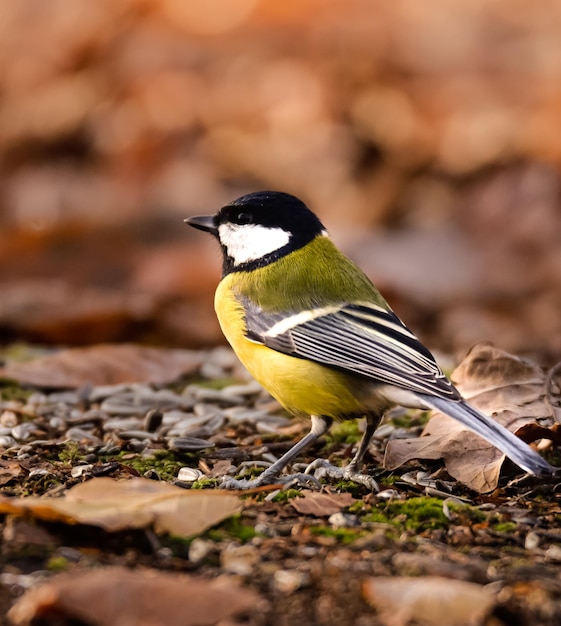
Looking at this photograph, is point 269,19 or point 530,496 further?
point 269,19

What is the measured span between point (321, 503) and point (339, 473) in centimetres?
40

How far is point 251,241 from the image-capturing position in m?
3.62

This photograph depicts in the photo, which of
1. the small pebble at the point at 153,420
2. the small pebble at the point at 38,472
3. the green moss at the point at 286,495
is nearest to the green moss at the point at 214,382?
the small pebble at the point at 153,420

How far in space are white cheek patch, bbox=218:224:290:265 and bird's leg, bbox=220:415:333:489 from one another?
70 cm

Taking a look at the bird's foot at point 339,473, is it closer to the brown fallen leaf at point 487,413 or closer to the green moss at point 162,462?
the brown fallen leaf at point 487,413

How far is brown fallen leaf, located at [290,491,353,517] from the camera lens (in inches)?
96.7

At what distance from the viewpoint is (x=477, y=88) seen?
10.1 metres

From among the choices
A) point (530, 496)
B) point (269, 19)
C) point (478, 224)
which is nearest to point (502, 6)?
point (269, 19)

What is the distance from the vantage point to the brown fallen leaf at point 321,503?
2457 millimetres

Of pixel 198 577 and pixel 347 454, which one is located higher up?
pixel 198 577

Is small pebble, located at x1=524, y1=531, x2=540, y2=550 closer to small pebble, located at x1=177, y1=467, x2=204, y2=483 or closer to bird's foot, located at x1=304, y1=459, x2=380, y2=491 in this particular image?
bird's foot, located at x1=304, y1=459, x2=380, y2=491

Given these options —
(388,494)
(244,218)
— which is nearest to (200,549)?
(388,494)

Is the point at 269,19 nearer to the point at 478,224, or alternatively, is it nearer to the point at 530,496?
the point at 478,224

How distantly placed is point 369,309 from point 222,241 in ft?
2.44
